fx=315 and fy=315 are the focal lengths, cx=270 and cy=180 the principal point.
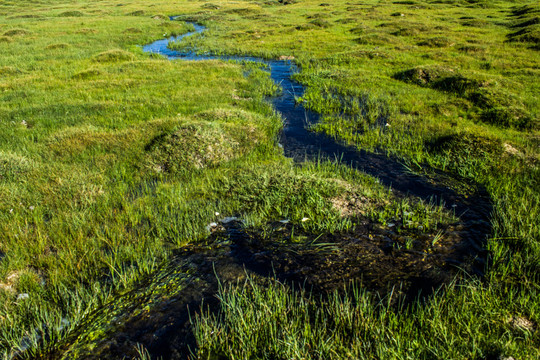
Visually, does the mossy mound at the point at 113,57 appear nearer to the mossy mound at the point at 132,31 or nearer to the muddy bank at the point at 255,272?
the mossy mound at the point at 132,31

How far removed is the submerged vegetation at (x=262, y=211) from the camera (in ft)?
14.8

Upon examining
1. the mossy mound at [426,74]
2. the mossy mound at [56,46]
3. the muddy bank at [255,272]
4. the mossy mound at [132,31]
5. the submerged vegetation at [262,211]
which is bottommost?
the muddy bank at [255,272]

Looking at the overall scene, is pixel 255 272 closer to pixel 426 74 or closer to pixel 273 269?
pixel 273 269

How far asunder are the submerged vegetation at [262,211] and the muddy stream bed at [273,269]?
1.8 inches

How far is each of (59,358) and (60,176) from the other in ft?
20.9

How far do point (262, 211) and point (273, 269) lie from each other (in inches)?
81.9

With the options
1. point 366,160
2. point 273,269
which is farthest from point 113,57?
point 273,269

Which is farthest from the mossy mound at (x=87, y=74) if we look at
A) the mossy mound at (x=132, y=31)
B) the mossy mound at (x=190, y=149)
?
the mossy mound at (x=132, y=31)

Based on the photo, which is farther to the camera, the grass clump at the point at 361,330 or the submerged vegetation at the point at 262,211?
the submerged vegetation at the point at 262,211

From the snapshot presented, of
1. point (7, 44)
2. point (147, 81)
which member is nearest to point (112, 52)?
point (147, 81)

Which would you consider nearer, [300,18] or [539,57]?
[539,57]

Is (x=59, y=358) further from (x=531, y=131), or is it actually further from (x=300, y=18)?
(x=300, y=18)

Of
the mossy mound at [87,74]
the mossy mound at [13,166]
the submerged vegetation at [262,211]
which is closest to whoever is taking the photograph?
the submerged vegetation at [262,211]

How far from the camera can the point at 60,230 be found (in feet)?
23.1
